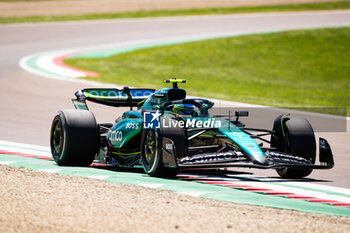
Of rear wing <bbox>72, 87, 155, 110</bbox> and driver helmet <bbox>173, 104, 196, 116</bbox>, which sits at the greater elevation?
rear wing <bbox>72, 87, 155, 110</bbox>

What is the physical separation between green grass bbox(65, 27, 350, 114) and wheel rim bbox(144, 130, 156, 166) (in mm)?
9625

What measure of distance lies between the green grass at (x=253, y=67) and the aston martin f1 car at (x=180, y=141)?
8.90 m

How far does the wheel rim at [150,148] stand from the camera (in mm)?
9398

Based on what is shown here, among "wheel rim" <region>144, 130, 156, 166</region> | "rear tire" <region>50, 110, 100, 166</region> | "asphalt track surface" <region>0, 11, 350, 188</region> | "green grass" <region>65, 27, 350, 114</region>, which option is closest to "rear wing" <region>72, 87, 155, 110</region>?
"rear tire" <region>50, 110, 100, 166</region>

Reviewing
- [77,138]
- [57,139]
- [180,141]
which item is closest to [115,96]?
[57,139]

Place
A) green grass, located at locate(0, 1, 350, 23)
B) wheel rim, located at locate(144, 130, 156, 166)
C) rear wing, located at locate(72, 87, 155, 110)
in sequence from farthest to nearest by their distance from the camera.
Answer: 1. green grass, located at locate(0, 1, 350, 23)
2. rear wing, located at locate(72, 87, 155, 110)
3. wheel rim, located at locate(144, 130, 156, 166)

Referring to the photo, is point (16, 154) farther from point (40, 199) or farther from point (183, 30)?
point (183, 30)

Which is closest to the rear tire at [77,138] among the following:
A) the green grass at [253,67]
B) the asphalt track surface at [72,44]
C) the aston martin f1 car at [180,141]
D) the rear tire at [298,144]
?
the aston martin f1 car at [180,141]

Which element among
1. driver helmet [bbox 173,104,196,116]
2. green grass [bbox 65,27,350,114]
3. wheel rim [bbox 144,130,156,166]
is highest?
green grass [bbox 65,27,350,114]

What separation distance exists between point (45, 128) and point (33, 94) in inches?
169

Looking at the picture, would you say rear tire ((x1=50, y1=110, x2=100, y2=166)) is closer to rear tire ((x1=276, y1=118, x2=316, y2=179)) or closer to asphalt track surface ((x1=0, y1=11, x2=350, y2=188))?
asphalt track surface ((x1=0, y1=11, x2=350, y2=188))

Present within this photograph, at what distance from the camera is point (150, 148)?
9.60 metres

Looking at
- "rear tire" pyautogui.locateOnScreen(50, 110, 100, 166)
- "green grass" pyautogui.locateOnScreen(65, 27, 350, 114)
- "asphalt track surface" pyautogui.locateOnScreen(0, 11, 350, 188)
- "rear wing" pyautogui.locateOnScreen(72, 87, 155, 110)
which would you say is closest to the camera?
"rear tire" pyautogui.locateOnScreen(50, 110, 100, 166)

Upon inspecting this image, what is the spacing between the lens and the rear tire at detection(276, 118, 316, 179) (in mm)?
9875
